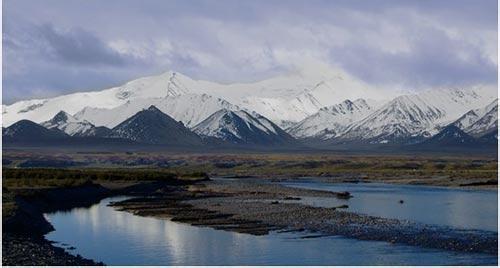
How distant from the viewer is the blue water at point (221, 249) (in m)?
44.0

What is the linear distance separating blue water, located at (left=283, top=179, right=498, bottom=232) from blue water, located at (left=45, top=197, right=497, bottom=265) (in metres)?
13.2

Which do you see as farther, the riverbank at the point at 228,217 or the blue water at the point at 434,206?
the blue water at the point at 434,206

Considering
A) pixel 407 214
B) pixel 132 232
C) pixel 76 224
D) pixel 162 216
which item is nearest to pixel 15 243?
pixel 132 232

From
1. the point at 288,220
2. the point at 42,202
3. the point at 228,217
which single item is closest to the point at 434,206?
the point at 288,220

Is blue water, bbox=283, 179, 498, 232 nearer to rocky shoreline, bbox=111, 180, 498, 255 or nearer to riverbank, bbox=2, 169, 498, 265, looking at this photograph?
riverbank, bbox=2, 169, 498, 265

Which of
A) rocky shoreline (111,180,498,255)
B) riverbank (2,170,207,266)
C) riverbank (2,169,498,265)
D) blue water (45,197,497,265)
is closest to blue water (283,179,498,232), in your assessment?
riverbank (2,169,498,265)

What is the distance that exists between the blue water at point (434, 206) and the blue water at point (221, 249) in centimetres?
1320

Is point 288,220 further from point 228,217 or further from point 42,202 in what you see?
point 42,202

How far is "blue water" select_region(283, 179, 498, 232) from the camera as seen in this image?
209 ft

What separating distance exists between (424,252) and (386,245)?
3507 millimetres

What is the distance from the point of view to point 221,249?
4841 centimetres

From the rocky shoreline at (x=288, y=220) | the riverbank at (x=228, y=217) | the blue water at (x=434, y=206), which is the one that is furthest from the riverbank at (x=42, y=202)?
the blue water at (x=434, y=206)

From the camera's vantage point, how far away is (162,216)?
6956 cm

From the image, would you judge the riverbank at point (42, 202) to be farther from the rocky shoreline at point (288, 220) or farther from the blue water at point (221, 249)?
the rocky shoreline at point (288, 220)
